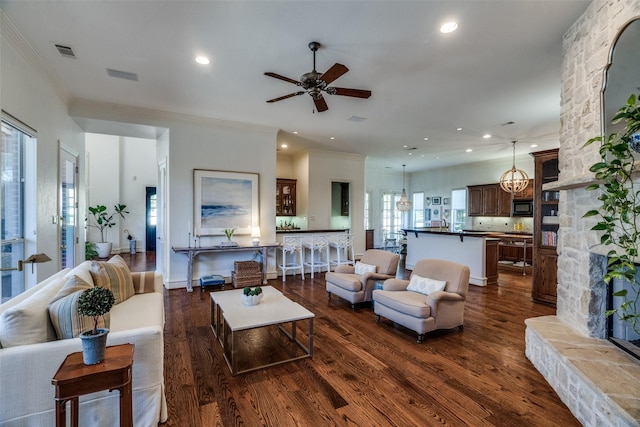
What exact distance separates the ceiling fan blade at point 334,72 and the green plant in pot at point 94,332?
2.55 metres

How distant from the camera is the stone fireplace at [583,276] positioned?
1925 mm

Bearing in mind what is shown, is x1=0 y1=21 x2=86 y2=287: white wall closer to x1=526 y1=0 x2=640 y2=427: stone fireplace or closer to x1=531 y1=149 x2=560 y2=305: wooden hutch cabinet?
x1=526 y1=0 x2=640 y2=427: stone fireplace

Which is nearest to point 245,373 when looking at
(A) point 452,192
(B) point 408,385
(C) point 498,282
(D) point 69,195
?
(B) point 408,385

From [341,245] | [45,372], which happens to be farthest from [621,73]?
[341,245]

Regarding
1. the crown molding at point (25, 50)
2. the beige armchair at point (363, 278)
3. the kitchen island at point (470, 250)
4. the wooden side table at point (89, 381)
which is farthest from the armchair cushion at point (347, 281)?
the crown molding at point (25, 50)

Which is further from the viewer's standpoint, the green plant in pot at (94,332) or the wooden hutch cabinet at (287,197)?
the wooden hutch cabinet at (287,197)

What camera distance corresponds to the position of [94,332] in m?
1.65

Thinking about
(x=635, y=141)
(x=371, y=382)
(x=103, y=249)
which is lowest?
(x=371, y=382)

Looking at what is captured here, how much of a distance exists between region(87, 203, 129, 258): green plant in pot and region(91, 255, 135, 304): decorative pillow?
305 inches

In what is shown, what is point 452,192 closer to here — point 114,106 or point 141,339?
point 114,106

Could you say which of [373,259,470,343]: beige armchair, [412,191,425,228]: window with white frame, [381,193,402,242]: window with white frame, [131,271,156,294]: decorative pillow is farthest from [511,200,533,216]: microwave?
[131,271,156,294]: decorative pillow

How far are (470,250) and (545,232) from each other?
5.18ft

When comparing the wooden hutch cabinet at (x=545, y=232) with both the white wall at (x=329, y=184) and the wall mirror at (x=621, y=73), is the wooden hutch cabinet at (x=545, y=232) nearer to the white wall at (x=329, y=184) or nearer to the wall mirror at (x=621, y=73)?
the wall mirror at (x=621, y=73)

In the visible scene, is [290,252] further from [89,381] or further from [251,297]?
[89,381]
